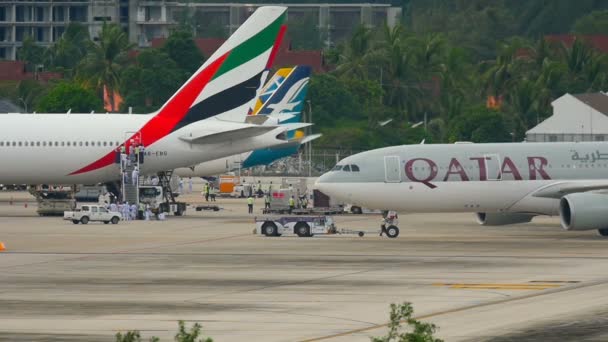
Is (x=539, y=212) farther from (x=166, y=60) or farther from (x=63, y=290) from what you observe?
(x=166, y=60)

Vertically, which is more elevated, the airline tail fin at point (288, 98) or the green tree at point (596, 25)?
the green tree at point (596, 25)

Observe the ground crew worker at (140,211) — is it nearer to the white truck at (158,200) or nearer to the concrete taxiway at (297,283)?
the white truck at (158,200)

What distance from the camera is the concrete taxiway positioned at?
122 ft

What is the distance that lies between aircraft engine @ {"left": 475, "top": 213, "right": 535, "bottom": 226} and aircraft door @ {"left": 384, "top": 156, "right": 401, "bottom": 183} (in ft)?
19.8

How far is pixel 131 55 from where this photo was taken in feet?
598

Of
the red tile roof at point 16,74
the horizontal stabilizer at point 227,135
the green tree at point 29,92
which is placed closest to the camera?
the horizontal stabilizer at point 227,135

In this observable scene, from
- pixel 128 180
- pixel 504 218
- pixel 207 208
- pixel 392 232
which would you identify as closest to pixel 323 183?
pixel 392 232

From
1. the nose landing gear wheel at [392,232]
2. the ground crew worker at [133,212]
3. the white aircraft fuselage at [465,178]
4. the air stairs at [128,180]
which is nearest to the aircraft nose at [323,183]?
the white aircraft fuselage at [465,178]

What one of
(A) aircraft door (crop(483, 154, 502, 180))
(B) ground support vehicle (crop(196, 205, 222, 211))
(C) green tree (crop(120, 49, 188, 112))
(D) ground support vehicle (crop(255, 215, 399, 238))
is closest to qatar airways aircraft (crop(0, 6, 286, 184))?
(B) ground support vehicle (crop(196, 205, 222, 211))

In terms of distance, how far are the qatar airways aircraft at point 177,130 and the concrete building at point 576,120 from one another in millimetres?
52842

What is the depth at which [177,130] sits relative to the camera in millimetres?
81625

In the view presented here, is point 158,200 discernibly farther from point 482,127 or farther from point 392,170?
point 482,127

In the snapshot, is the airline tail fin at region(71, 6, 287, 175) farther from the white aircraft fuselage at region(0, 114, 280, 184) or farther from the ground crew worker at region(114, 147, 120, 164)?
the white aircraft fuselage at region(0, 114, 280, 184)

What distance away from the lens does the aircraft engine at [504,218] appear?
6875 cm
